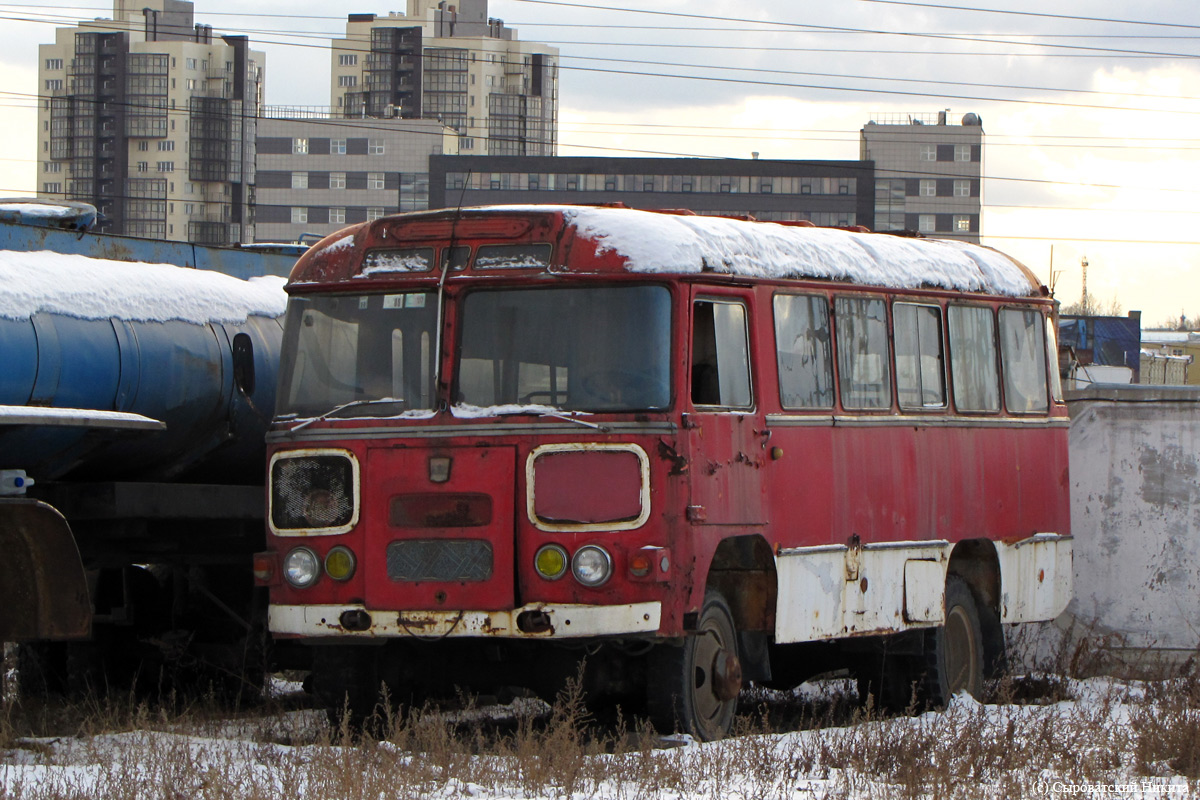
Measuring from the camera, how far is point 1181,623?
47.6ft

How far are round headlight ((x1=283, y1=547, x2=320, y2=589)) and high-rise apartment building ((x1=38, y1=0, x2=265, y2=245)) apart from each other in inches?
5356

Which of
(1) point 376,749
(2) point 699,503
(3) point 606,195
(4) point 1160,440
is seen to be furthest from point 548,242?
(3) point 606,195

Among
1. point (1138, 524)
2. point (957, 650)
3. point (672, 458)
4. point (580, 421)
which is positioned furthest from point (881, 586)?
point (1138, 524)

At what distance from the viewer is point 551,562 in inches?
349

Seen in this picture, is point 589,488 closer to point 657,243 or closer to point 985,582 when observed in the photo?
point 657,243

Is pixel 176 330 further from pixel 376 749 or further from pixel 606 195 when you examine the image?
pixel 606 195

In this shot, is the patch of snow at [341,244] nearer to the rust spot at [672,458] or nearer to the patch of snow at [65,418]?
the patch of snow at [65,418]

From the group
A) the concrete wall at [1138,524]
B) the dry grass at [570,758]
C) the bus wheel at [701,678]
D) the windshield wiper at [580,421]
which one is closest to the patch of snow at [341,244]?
the windshield wiper at [580,421]

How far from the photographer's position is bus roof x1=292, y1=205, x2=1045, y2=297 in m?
9.20

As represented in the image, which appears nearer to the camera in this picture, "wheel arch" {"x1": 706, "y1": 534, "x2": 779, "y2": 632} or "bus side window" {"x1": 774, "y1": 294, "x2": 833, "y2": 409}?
"wheel arch" {"x1": 706, "y1": 534, "x2": 779, "y2": 632}

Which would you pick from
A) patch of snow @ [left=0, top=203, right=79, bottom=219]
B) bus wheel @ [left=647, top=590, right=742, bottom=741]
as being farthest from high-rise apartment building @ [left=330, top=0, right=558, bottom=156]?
bus wheel @ [left=647, top=590, right=742, bottom=741]

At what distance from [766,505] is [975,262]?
3.58 meters

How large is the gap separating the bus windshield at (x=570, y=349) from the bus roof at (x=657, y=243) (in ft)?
0.57

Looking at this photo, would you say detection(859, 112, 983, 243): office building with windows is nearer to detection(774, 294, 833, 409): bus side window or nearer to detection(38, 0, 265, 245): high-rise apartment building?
detection(38, 0, 265, 245): high-rise apartment building
